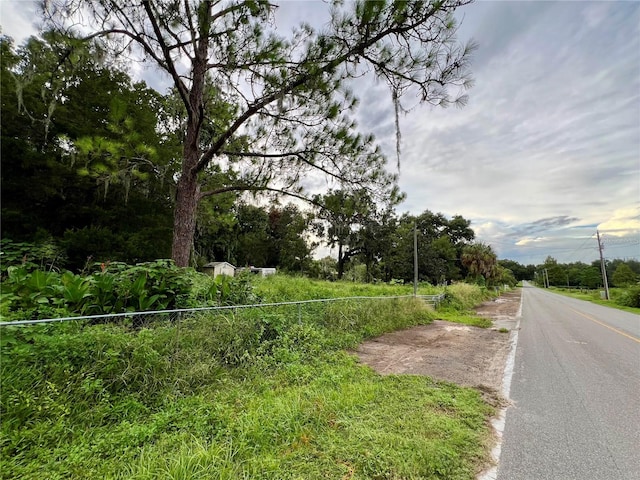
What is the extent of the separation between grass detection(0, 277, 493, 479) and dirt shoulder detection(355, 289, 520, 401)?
622 mm

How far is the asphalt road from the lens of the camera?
213cm

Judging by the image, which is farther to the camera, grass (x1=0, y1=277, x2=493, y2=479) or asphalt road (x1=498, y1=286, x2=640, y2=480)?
asphalt road (x1=498, y1=286, x2=640, y2=480)

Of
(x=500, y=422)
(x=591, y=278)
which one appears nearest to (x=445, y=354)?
(x=500, y=422)

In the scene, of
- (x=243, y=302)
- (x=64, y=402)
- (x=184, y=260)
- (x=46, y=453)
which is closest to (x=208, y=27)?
(x=184, y=260)

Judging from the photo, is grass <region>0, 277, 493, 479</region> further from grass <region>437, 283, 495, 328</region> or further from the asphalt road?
grass <region>437, 283, 495, 328</region>

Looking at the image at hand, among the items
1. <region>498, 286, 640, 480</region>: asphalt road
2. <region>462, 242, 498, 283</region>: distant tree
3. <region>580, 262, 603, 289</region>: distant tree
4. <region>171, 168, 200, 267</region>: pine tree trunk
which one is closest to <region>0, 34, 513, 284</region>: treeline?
<region>171, 168, 200, 267</region>: pine tree trunk

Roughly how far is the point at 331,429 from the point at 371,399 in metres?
0.77

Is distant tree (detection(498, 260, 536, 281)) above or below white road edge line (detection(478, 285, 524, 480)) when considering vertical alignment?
above

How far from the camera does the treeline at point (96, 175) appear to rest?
16.2 ft

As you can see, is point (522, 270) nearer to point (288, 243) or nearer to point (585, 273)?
point (585, 273)

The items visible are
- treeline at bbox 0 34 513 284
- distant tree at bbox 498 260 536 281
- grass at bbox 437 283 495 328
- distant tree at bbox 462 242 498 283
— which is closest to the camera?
treeline at bbox 0 34 513 284

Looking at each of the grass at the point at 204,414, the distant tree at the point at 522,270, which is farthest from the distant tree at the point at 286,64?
the distant tree at the point at 522,270

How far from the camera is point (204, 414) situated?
101 inches

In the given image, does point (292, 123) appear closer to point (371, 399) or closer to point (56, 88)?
point (56, 88)
